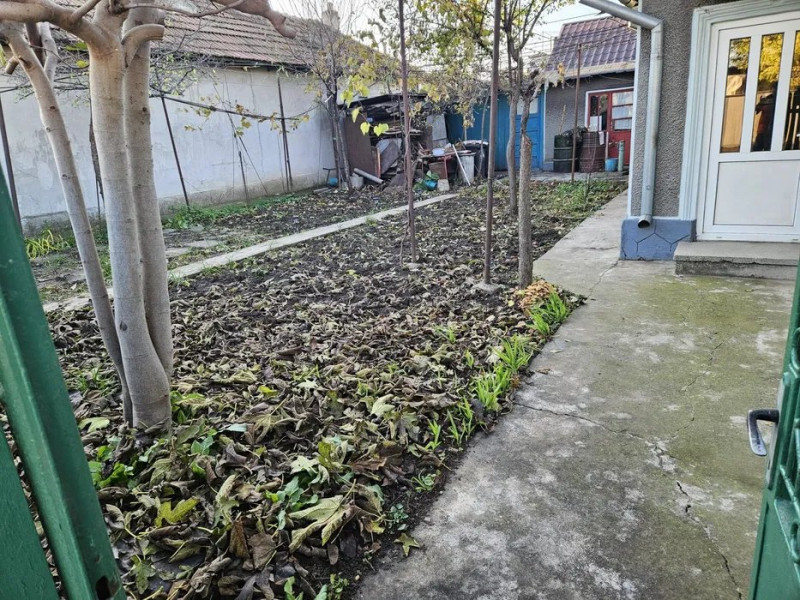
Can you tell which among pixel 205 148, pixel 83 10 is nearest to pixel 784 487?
pixel 83 10

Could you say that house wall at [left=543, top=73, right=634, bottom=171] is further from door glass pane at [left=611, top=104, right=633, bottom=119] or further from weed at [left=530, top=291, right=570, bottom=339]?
weed at [left=530, top=291, right=570, bottom=339]

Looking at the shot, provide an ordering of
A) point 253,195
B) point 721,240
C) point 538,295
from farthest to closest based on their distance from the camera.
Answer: point 253,195 < point 721,240 < point 538,295

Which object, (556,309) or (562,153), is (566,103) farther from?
(556,309)

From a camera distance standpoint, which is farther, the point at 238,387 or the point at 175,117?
the point at 175,117

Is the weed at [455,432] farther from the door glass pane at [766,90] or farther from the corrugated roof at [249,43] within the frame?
the corrugated roof at [249,43]

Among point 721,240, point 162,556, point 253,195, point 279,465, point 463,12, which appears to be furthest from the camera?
point 253,195

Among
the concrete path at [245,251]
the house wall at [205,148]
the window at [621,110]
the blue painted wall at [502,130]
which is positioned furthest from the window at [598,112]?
the concrete path at [245,251]

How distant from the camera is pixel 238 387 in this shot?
3.39 meters

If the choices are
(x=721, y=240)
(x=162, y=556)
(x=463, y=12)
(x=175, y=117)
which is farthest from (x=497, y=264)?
(x=175, y=117)

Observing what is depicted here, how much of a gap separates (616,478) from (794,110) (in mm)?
4831

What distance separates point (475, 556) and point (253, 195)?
12393mm

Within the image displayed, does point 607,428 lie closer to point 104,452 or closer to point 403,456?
point 403,456

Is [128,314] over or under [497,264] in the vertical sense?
over

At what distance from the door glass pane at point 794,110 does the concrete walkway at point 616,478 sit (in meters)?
2.17
